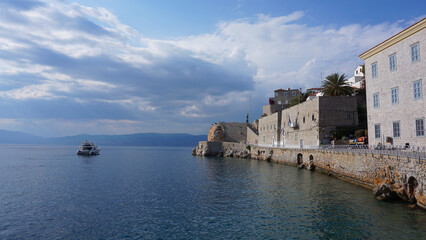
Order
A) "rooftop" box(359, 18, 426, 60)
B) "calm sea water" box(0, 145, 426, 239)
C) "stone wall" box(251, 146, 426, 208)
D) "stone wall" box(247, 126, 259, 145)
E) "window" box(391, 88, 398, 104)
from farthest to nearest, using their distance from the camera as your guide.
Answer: "stone wall" box(247, 126, 259, 145)
"window" box(391, 88, 398, 104)
"rooftop" box(359, 18, 426, 60)
"stone wall" box(251, 146, 426, 208)
"calm sea water" box(0, 145, 426, 239)

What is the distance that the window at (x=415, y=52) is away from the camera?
20.2 m

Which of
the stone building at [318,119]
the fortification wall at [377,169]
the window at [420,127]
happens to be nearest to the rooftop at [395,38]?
the window at [420,127]

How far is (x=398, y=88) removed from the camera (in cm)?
2219

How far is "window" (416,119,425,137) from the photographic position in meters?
20.1

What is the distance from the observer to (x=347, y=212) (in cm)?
1514

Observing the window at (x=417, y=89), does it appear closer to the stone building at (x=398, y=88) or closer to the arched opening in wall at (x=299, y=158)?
the stone building at (x=398, y=88)

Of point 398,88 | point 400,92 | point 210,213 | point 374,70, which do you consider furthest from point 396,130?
point 210,213

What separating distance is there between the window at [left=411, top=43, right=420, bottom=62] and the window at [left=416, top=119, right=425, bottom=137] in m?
4.95

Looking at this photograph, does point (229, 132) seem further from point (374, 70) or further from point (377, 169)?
point (377, 169)

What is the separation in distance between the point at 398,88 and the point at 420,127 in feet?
12.7

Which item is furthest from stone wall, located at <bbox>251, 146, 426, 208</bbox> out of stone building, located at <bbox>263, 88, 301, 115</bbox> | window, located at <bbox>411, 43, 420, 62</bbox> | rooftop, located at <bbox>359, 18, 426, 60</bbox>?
stone building, located at <bbox>263, 88, 301, 115</bbox>

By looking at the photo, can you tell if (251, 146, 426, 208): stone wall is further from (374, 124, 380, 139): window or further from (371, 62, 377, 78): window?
(371, 62, 377, 78): window

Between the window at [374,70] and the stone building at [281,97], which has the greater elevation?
the stone building at [281,97]

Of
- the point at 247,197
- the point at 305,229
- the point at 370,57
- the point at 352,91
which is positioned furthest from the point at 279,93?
the point at 305,229
